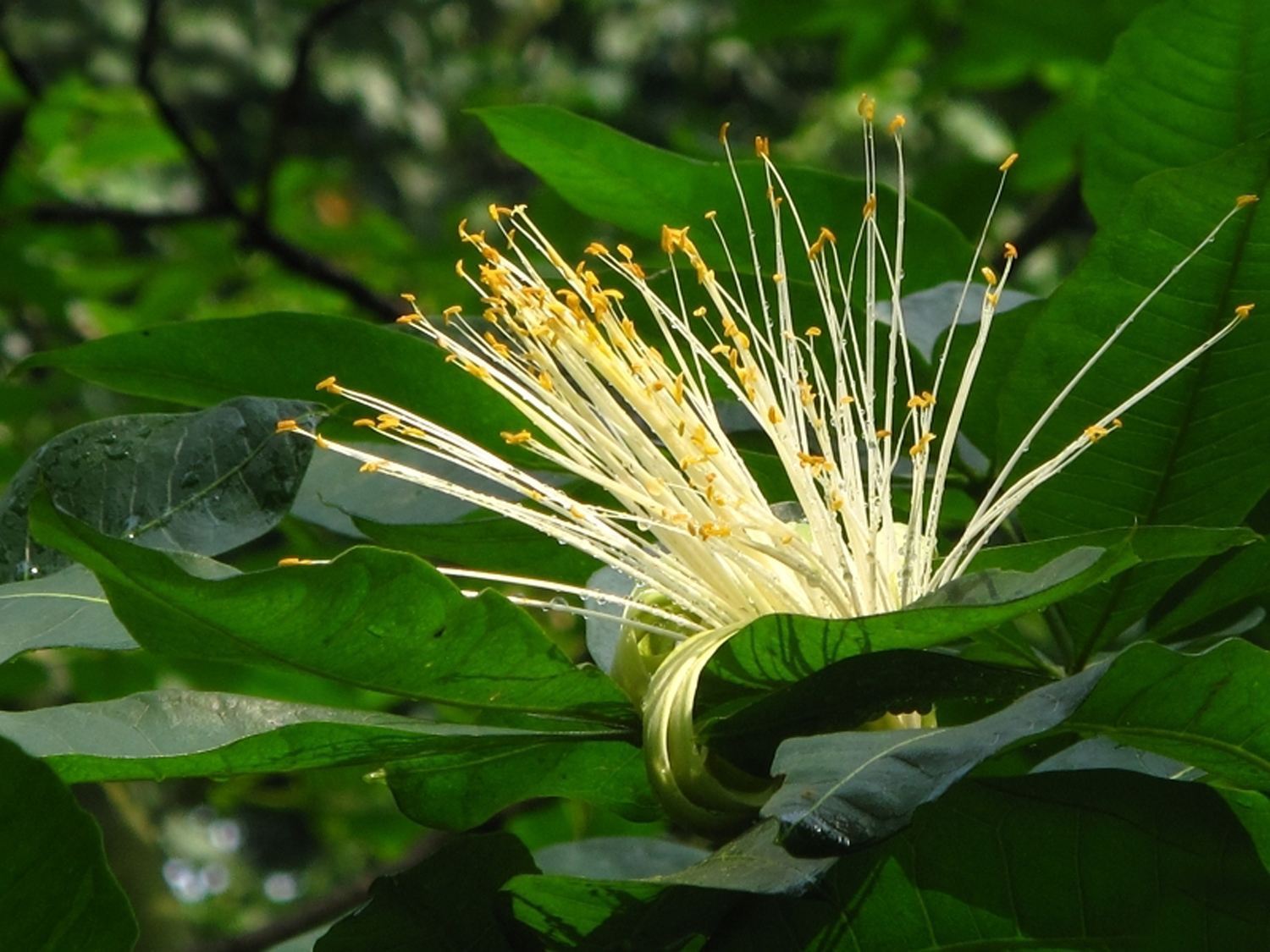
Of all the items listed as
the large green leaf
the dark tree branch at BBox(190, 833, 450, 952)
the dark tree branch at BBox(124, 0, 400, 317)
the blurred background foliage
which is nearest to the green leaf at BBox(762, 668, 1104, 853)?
the large green leaf

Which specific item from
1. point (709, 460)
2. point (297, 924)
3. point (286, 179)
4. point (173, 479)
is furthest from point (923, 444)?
point (286, 179)

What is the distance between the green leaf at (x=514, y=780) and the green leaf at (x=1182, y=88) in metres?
0.62

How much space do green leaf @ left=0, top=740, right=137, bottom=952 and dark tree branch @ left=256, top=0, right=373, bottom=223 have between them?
1714 millimetres

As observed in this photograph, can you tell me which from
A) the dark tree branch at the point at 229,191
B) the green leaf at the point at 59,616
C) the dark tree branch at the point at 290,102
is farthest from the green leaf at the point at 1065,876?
the dark tree branch at the point at 290,102

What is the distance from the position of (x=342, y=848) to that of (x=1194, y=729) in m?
4.61

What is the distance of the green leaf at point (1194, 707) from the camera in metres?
0.83

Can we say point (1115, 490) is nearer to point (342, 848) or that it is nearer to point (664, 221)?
point (664, 221)

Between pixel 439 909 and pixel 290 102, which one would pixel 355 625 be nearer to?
pixel 439 909

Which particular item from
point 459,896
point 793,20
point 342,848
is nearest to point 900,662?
point 459,896

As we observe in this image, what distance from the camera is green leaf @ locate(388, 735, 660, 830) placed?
1023mm

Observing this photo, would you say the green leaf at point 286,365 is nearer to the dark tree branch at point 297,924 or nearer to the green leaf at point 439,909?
the green leaf at point 439,909

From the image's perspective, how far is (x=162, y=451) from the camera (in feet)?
3.82

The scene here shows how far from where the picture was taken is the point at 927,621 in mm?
825

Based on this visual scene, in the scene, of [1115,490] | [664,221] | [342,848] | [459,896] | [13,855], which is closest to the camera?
[13,855]
